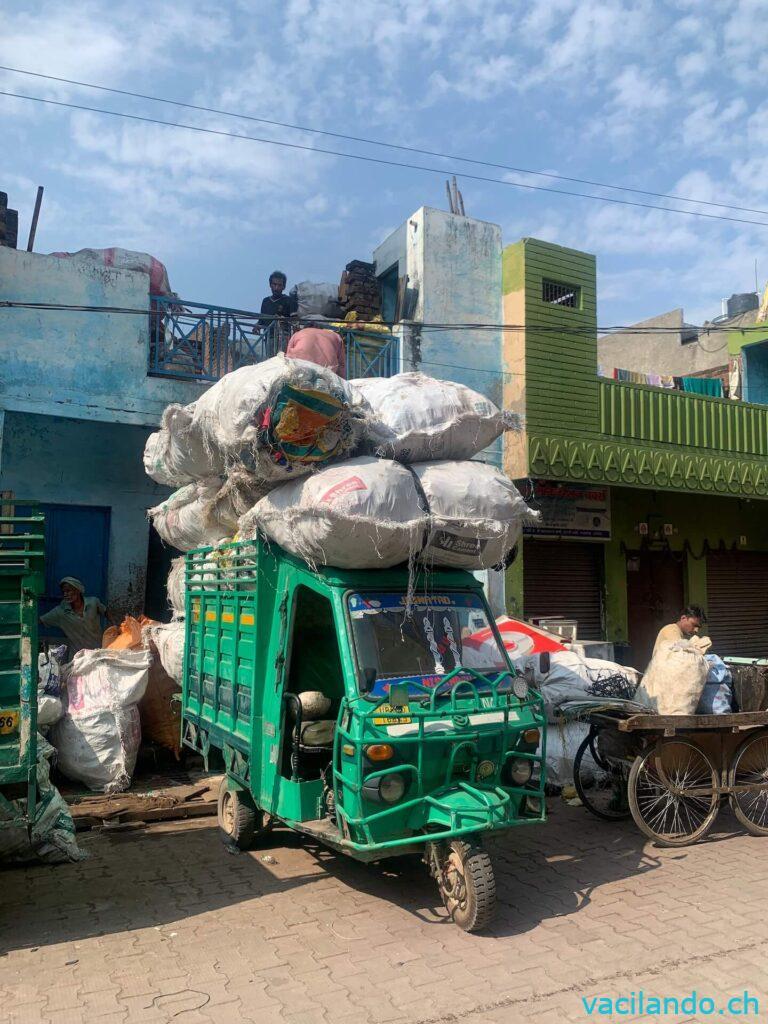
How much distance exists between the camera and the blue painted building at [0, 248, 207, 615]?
8.84 m

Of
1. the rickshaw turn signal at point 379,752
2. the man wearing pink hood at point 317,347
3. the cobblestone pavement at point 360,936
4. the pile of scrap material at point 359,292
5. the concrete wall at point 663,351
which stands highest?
the concrete wall at point 663,351

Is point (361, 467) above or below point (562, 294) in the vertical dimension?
below

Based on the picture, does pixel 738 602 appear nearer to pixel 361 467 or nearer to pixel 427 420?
pixel 427 420

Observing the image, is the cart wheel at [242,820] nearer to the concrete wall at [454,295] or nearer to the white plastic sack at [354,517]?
the white plastic sack at [354,517]

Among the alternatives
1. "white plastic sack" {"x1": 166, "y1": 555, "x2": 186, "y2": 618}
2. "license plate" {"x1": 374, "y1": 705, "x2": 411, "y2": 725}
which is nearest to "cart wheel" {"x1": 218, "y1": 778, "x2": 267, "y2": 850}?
"license plate" {"x1": 374, "y1": 705, "x2": 411, "y2": 725}

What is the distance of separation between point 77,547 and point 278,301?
424 cm

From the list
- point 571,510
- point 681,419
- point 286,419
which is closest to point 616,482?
point 571,510

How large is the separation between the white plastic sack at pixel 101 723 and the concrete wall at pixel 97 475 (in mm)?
3341

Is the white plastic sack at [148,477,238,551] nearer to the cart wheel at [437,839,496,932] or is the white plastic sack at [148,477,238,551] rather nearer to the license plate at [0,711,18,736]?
the license plate at [0,711,18,736]

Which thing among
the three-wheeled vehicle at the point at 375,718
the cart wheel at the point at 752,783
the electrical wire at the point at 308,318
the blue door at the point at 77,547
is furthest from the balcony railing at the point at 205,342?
the cart wheel at the point at 752,783

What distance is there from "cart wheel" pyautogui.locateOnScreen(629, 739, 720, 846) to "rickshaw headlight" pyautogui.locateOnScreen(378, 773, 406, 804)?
7.48 ft

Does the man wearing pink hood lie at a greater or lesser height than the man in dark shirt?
lesser

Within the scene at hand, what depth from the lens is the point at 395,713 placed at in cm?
430

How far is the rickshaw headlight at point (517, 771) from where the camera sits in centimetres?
462
